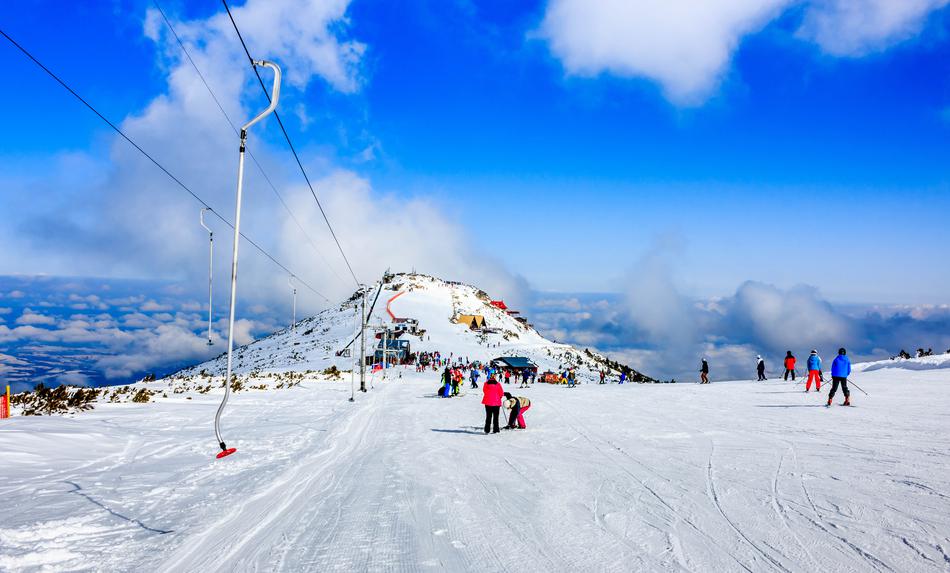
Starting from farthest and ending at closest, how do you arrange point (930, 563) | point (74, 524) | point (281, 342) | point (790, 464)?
point (281, 342) → point (790, 464) → point (74, 524) → point (930, 563)

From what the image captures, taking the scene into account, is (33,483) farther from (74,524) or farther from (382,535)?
(382,535)

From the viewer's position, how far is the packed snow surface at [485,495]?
20.5 feet

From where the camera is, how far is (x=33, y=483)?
9.56m

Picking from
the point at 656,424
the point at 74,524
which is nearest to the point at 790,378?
the point at 656,424

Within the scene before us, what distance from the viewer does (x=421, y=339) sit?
244 ft

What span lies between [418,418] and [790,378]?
25911 mm

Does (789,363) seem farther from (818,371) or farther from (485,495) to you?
(485,495)

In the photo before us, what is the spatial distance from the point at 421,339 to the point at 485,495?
6598 centimetres

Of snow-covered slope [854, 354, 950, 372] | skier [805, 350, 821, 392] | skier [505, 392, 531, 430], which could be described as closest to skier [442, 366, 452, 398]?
skier [505, 392, 531, 430]

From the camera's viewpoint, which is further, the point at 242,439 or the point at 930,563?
the point at 242,439

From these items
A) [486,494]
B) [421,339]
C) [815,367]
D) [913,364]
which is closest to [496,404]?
[486,494]

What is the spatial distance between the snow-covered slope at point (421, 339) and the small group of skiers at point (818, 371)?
2450cm

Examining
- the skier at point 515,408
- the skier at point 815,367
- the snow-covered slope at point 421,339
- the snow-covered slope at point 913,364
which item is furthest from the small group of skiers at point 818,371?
the snow-covered slope at point 421,339

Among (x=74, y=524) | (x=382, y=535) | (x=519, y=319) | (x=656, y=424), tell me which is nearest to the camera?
(x=382, y=535)
